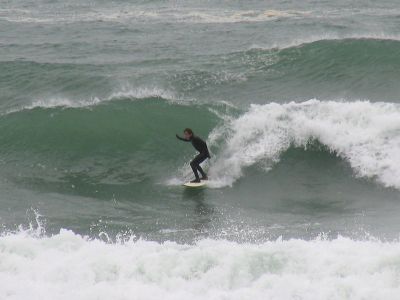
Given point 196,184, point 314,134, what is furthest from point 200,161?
point 314,134

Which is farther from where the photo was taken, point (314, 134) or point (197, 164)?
point (314, 134)

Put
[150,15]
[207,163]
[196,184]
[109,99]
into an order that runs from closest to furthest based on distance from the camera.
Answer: [196,184], [207,163], [109,99], [150,15]

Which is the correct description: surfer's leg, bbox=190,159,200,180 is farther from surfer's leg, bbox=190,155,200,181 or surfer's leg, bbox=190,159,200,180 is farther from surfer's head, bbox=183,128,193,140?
surfer's head, bbox=183,128,193,140

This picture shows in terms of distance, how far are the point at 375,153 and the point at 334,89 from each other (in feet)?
19.9

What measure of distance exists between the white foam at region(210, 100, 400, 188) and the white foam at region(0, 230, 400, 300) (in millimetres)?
5174

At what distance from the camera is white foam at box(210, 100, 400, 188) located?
48.3ft

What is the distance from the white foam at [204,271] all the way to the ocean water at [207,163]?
3 cm

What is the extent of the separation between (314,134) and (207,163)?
111 inches

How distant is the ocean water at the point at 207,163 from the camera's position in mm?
9133

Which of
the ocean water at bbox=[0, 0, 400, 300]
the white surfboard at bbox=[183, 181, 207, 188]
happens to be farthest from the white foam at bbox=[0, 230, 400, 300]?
the white surfboard at bbox=[183, 181, 207, 188]

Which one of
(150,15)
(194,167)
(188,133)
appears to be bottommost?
(194,167)

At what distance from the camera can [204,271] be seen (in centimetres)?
919

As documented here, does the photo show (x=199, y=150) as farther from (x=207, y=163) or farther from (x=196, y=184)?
(x=196, y=184)

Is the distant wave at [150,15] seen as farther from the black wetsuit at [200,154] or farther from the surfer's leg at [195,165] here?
the surfer's leg at [195,165]
